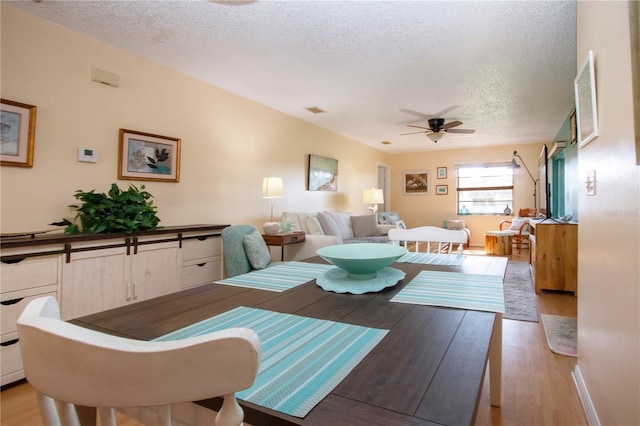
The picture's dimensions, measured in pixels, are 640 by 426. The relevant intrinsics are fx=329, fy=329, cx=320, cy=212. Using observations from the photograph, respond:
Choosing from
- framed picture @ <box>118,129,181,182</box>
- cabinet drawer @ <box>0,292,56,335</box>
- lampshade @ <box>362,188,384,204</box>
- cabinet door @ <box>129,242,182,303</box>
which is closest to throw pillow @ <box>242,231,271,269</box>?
cabinet door @ <box>129,242,182,303</box>

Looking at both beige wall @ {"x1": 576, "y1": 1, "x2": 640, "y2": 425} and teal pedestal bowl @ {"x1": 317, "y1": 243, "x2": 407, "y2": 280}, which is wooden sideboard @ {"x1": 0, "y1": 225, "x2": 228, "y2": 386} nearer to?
teal pedestal bowl @ {"x1": 317, "y1": 243, "x2": 407, "y2": 280}

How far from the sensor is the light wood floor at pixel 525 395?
163cm

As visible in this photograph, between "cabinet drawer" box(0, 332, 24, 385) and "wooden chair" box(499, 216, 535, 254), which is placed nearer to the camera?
"cabinet drawer" box(0, 332, 24, 385)

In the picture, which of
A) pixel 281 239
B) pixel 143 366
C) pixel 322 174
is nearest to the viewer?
pixel 143 366

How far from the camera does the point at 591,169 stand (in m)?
1.65

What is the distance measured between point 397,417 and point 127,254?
Result: 8.15 feet

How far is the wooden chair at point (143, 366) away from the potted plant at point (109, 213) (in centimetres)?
233

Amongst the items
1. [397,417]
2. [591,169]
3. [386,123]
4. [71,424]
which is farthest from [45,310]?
[386,123]

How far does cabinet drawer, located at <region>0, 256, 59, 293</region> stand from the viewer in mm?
1858

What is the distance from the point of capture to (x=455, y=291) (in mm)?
1147

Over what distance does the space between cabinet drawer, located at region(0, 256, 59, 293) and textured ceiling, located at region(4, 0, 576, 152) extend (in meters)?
1.74

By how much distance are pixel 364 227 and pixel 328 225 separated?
986 mm

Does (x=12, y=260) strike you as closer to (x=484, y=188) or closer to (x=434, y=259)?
(x=434, y=259)

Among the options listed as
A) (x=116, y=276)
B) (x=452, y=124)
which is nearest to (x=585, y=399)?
(x=116, y=276)
